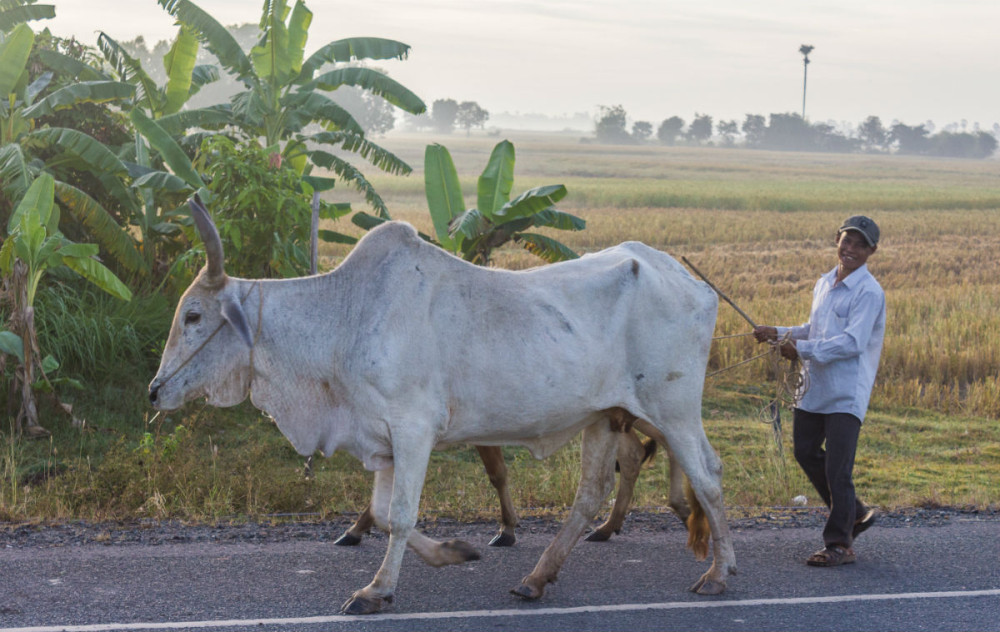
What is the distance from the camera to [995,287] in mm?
18469

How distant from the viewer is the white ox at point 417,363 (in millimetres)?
5039

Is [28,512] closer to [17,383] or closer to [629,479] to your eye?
[17,383]

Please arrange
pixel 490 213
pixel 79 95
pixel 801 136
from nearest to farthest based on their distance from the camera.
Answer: pixel 490 213, pixel 79 95, pixel 801 136

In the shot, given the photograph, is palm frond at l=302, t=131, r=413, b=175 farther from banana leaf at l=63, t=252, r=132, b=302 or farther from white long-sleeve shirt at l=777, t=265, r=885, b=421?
white long-sleeve shirt at l=777, t=265, r=885, b=421

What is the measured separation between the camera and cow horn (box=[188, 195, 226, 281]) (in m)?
4.83

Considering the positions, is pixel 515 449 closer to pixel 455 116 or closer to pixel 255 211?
pixel 255 211

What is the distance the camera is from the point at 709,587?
529 centimetres

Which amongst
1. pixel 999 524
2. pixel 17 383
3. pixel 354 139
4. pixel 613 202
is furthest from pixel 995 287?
pixel 613 202

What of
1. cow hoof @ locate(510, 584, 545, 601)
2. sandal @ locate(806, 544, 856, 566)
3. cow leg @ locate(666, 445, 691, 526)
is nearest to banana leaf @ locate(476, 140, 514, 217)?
cow leg @ locate(666, 445, 691, 526)

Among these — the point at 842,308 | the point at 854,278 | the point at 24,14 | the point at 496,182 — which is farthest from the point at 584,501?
the point at 24,14

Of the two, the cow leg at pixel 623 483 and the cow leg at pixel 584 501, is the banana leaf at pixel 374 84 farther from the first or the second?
the cow leg at pixel 584 501

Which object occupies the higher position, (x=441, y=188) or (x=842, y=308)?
(x=441, y=188)

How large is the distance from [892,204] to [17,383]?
3816 centimetres

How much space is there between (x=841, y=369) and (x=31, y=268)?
6.32 metres
